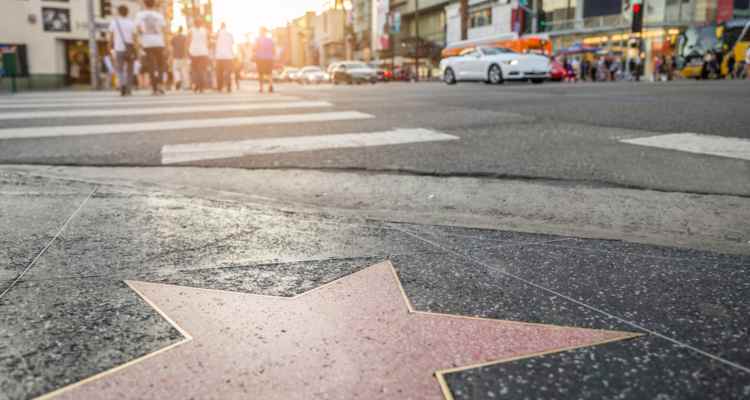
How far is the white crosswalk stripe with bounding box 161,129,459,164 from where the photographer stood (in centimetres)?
359

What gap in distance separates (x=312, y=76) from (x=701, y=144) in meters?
41.3

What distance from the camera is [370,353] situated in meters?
1.05

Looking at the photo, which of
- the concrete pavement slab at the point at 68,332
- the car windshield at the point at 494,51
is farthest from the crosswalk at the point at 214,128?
the car windshield at the point at 494,51

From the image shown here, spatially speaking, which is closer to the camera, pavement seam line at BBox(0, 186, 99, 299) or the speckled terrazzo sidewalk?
the speckled terrazzo sidewalk

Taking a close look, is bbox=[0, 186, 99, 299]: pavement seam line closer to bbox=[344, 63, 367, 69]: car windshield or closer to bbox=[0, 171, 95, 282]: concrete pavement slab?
bbox=[0, 171, 95, 282]: concrete pavement slab

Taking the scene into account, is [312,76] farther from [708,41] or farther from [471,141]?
[471,141]

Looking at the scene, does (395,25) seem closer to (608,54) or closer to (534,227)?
(608,54)

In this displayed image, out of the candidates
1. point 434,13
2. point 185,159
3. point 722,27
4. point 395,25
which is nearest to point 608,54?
point 722,27

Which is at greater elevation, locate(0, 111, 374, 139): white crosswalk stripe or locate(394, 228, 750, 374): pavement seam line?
locate(0, 111, 374, 139): white crosswalk stripe

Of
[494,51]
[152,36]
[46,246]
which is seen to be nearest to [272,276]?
[46,246]

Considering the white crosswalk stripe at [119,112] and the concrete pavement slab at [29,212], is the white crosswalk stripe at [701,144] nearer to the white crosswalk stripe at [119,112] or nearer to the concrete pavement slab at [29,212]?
the concrete pavement slab at [29,212]

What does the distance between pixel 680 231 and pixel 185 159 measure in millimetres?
2627

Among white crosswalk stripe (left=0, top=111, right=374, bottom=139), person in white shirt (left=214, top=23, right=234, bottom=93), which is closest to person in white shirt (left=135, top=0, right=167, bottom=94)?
person in white shirt (left=214, top=23, right=234, bottom=93)

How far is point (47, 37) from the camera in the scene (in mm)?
26172
